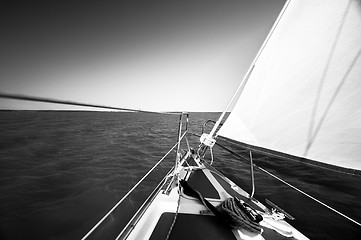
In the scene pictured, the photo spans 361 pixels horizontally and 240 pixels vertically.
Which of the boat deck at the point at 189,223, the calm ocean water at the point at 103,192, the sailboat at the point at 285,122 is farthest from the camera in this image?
the calm ocean water at the point at 103,192

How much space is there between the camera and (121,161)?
874 centimetres

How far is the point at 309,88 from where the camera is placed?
96.8 inches

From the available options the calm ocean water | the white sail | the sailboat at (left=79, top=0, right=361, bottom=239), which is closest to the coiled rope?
the sailboat at (left=79, top=0, right=361, bottom=239)

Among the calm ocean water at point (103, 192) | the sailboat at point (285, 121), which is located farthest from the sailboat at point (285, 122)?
the calm ocean water at point (103, 192)

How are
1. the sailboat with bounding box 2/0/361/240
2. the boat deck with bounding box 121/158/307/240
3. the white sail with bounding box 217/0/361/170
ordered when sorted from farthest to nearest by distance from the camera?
the white sail with bounding box 217/0/361/170
the sailboat with bounding box 2/0/361/240
the boat deck with bounding box 121/158/307/240

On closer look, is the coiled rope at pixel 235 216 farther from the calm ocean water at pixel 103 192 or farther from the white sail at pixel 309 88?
the calm ocean water at pixel 103 192

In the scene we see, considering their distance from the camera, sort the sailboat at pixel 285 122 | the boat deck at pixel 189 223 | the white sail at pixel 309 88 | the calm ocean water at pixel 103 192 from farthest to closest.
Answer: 1. the calm ocean water at pixel 103 192
2. the white sail at pixel 309 88
3. the sailboat at pixel 285 122
4. the boat deck at pixel 189 223

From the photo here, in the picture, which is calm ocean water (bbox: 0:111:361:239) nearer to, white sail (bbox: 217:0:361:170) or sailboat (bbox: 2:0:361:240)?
sailboat (bbox: 2:0:361:240)

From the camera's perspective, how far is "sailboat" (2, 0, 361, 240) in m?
1.92

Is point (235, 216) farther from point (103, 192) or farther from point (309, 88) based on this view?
point (103, 192)

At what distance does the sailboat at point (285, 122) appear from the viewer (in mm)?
1925

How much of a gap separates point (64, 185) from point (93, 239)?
3.39 m

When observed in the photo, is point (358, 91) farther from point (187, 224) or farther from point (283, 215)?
point (187, 224)

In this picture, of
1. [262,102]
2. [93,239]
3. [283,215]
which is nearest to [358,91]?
[262,102]
